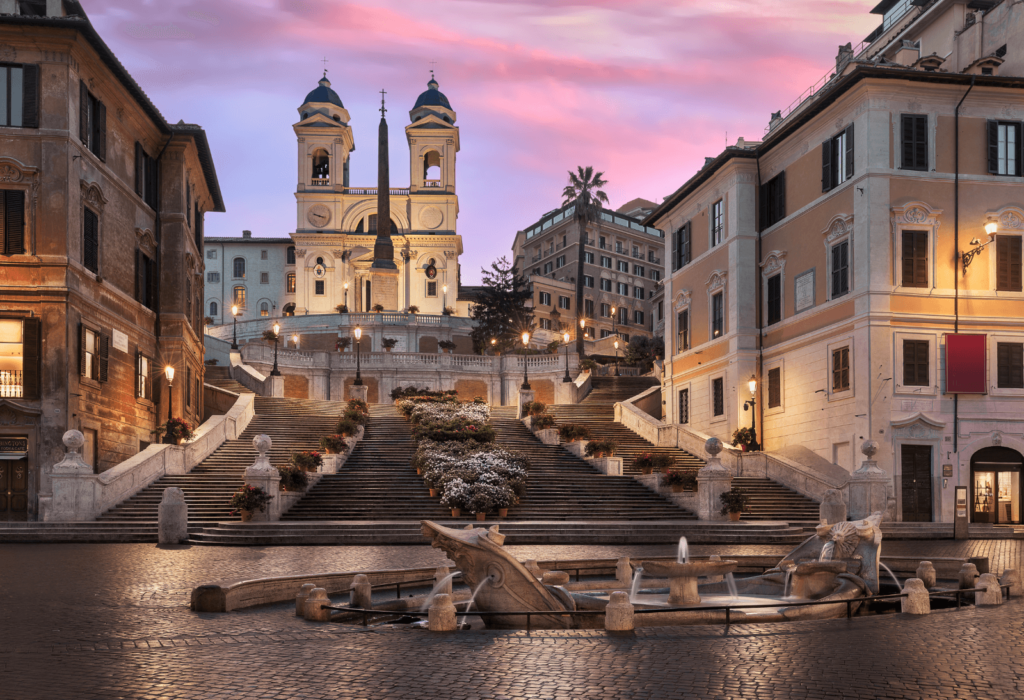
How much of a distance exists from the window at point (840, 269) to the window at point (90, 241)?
77.3 feet

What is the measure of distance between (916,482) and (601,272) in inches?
3192

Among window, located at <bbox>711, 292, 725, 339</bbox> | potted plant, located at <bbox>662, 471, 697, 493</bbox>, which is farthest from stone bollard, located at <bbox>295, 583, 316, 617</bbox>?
window, located at <bbox>711, 292, 725, 339</bbox>

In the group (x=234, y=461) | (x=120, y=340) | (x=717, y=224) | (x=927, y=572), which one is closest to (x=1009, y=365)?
(x=717, y=224)

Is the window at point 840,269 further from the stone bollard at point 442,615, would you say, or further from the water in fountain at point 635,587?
the stone bollard at point 442,615

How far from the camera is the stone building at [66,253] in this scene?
27.9 m

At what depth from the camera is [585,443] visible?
34781 mm

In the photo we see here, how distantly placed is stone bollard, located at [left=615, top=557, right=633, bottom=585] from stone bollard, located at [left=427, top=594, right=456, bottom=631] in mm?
4650

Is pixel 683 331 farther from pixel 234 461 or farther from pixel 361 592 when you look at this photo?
pixel 361 592

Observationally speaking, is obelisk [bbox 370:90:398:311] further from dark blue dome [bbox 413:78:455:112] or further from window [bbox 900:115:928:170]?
window [bbox 900:115:928:170]

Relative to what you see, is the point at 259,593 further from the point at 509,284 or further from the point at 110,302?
the point at 509,284

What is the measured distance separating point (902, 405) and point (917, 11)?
25182 millimetres

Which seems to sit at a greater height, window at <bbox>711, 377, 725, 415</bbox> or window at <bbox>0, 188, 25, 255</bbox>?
window at <bbox>0, 188, 25, 255</bbox>

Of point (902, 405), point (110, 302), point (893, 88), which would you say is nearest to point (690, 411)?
point (902, 405)

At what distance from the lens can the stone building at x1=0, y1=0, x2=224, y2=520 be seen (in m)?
27.9
